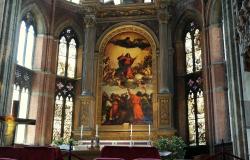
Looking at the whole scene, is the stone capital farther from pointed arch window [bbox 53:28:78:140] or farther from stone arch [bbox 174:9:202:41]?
pointed arch window [bbox 53:28:78:140]

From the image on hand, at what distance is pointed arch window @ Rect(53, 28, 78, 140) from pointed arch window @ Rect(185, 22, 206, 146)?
6880 mm

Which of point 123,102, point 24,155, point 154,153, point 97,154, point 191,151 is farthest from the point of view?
point 123,102

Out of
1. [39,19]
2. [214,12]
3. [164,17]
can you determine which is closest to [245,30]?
[214,12]

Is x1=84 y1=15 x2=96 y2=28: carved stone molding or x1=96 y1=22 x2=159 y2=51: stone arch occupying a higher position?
x1=84 y1=15 x2=96 y2=28: carved stone molding

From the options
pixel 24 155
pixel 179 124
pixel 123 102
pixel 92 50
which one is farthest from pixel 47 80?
pixel 24 155

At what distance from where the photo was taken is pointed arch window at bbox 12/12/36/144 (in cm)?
1894

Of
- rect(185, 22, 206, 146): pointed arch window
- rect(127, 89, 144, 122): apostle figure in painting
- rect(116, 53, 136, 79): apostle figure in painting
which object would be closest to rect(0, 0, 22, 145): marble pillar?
rect(116, 53, 136, 79): apostle figure in painting

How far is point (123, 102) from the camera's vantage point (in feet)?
65.0

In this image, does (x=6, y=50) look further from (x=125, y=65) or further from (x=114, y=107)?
(x=125, y=65)

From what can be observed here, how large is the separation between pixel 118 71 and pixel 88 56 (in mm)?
1968

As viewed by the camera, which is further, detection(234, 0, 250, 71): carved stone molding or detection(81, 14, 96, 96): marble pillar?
detection(81, 14, 96, 96): marble pillar

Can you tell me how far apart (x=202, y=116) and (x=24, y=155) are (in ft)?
42.5

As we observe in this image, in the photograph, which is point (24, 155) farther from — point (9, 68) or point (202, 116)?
point (202, 116)

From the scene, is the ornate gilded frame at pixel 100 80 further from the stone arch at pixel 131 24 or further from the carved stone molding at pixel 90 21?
the carved stone molding at pixel 90 21
